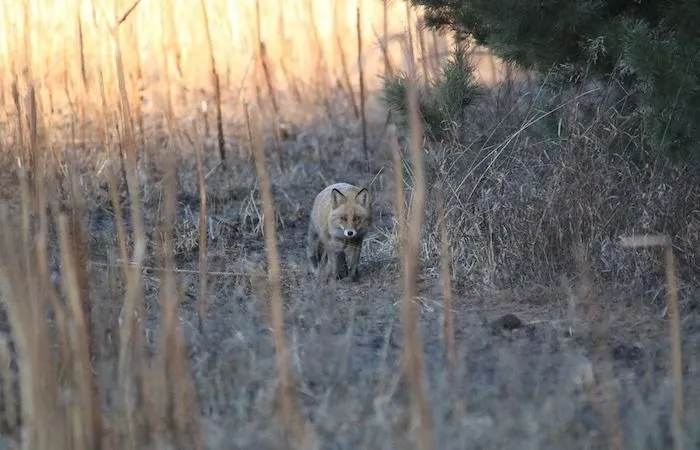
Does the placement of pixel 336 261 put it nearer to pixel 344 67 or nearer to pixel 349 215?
pixel 349 215

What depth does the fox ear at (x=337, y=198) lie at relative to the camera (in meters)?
7.92

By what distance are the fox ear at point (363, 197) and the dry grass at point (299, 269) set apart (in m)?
0.21

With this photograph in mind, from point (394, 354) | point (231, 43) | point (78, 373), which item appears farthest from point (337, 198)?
point (78, 373)

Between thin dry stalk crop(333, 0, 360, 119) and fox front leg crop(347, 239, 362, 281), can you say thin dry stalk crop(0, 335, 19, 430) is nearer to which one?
fox front leg crop(347, 239, 362, 281)

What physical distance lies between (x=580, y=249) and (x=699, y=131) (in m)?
1.27

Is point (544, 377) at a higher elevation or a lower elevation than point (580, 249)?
lower

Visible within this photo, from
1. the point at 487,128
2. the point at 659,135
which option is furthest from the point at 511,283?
the point at 659,135

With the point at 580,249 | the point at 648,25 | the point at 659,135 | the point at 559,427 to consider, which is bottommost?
the point at 559,427

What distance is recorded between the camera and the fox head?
7.84 metres

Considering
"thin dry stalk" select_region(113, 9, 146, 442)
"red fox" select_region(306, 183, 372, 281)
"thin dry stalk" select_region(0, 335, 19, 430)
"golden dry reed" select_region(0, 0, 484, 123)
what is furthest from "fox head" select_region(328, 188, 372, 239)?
"thin dry stalk" select_region(113, 9, 146, 442)

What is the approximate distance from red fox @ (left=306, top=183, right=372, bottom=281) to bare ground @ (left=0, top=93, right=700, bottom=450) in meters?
0.17

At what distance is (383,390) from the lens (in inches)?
165

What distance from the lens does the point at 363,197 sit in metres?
7.99

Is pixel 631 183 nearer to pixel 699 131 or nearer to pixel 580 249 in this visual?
pixel 580 249
